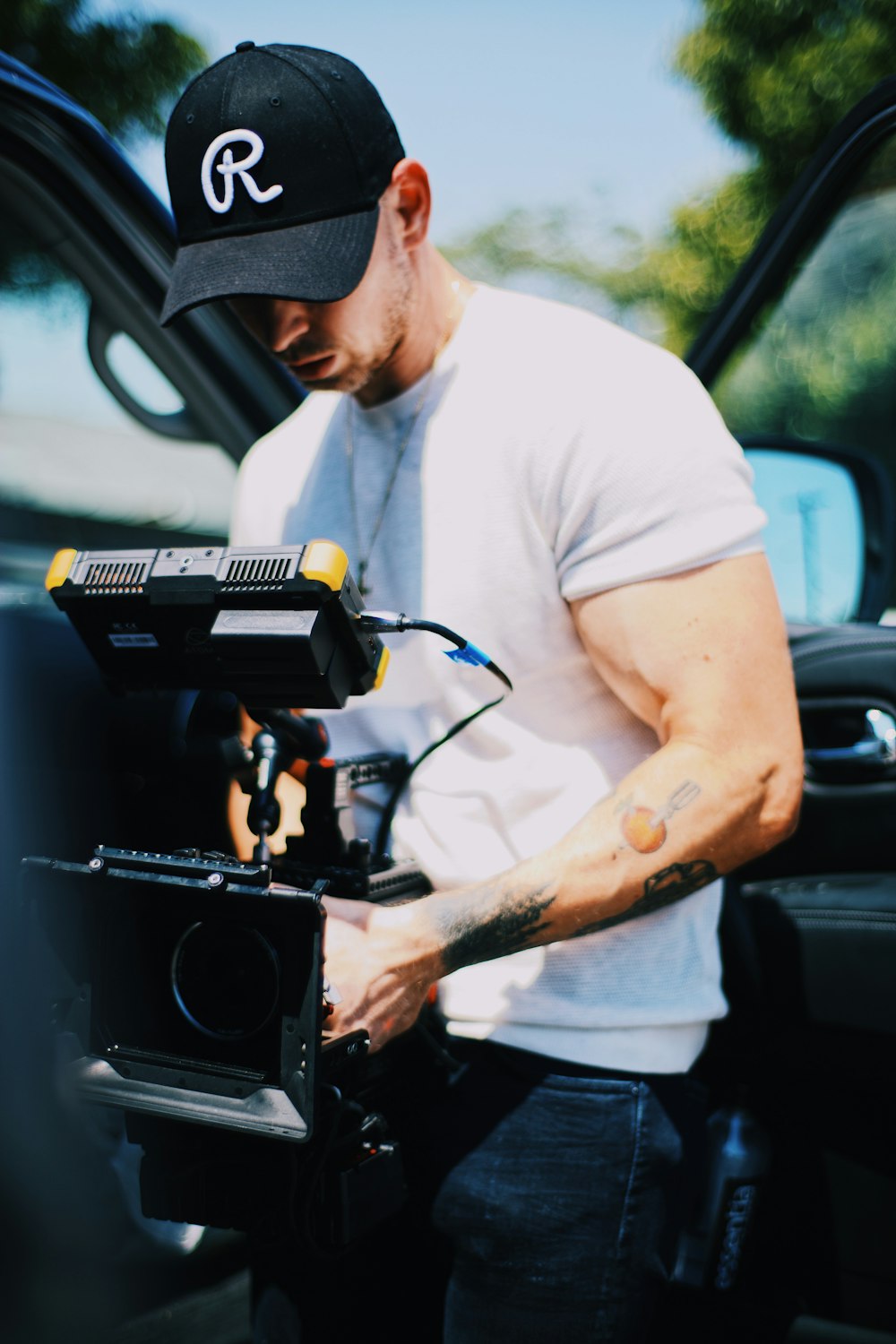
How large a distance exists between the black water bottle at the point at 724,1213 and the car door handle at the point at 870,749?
662mm

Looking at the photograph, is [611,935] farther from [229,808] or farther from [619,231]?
[619,231]

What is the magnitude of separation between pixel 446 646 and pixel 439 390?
0.39 meters

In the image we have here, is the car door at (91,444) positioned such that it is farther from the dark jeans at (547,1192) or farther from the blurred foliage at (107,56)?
the blurred foliage at (107,56)

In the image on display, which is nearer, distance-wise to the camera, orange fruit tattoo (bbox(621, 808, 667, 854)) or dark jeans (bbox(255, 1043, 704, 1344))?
orange fruit tattoo (bbox(621, 808, 667, 854))

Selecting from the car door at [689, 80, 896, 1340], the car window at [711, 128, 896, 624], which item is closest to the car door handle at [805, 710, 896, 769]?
the car door at [689, 80, 896, 1340]

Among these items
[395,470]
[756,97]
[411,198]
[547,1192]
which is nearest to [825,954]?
[547,1192]

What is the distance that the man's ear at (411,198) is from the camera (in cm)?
154

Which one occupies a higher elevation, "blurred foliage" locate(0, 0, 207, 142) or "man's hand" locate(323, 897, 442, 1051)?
"blurred foliage" locate(0, 0, 207, 142)

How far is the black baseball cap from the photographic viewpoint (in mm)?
1421

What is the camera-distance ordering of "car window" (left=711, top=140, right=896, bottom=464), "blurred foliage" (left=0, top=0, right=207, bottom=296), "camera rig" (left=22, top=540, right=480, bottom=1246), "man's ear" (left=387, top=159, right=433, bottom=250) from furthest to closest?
"blurred foliage" (left=0, top=0, right=207, bottom=296), "car window" (left=711, top=140, right=896, bottom=464), "man's ear" (left=387, top=159, right=433, bottom=250), "camera rig" (left=22, top=540, right=480, bottom=1246)

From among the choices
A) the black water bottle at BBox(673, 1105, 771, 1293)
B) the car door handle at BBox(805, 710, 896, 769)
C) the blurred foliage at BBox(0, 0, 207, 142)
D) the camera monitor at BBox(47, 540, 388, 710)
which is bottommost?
the black water bottle at BBox(673, 1105, 771, 1293)

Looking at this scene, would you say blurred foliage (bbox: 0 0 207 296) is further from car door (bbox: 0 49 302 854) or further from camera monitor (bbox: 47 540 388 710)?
camera monitor (bbox: 47 540 388 710)

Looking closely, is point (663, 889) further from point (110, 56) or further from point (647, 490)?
point (110, 56)

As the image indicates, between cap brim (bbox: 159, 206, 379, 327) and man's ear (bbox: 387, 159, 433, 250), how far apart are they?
0.24ft
